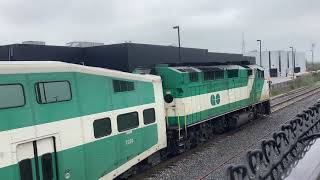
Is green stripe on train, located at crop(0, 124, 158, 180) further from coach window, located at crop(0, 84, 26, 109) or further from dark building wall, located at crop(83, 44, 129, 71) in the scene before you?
dark building wall, located at crop(83, 44, 129, 71)

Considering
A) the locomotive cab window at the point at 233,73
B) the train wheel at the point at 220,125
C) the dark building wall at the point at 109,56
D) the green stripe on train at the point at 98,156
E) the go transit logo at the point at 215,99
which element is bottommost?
the train wheel at the point at 220,125

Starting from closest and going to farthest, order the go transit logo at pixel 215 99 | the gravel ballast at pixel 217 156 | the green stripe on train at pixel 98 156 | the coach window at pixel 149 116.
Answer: the green stripe on train at pixel 98 156 < the coach window at pixel 149 116 < the gravel ballast at pixel 217 156 < the go transit logo at pixel 215 99

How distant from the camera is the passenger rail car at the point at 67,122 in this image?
8.31 m

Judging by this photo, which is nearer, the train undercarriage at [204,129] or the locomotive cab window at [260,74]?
the train undercarriage at [204,129]

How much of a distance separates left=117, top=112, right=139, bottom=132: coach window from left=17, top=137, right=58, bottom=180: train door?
316cm

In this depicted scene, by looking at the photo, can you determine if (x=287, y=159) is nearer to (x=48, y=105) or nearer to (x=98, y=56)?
(x=48, y=105)

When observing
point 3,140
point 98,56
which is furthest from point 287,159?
point 98,56

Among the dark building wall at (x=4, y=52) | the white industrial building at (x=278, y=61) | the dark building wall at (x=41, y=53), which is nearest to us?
the dark building wall at (x=41, y=53)

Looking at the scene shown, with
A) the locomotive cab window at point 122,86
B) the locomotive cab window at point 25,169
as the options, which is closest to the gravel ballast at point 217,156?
the locomotive cab window at point 122,86

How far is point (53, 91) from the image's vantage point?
9375 mm

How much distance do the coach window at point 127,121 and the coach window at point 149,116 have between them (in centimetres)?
66

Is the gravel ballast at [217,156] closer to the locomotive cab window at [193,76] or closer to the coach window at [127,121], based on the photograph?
the coach window at [127,121]

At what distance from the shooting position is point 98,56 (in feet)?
151

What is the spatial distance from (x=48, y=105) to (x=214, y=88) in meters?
12.5
